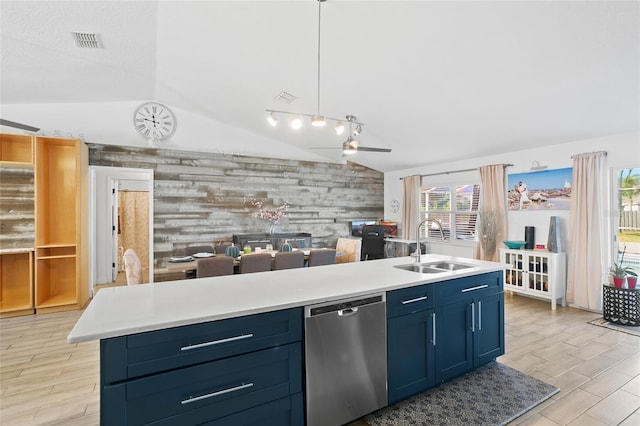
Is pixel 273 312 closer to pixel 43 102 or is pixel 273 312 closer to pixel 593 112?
pixel 593 112

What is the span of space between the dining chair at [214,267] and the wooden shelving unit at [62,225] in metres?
2.43

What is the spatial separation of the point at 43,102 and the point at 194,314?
4.99 meters

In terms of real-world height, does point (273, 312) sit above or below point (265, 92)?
below

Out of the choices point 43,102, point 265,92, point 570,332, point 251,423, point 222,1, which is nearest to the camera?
point 251,423

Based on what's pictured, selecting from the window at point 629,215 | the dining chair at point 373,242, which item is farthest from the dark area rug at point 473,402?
the dining chair at point 373,242

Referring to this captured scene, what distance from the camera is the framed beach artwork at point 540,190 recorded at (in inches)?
173

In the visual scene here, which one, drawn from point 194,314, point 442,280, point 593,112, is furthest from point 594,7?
point 194,314

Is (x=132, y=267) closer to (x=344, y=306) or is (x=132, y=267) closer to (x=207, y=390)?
(x=207, y=390)

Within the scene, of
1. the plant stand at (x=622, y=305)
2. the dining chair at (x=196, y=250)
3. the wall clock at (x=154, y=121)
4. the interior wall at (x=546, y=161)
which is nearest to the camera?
the plant stand at (x=622, y=305)

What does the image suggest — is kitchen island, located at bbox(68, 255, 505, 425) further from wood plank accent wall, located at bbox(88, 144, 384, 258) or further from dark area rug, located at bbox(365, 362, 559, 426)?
wood plank accent wall, located at bbox(88, 144, 384, 258)

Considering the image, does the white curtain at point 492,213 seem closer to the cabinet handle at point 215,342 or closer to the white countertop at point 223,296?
the white countertop at point 223,296

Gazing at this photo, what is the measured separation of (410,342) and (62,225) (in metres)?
5.00

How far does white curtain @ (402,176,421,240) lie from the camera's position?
669 cm

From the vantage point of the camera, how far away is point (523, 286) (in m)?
4.57
